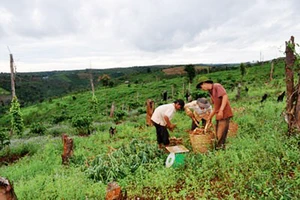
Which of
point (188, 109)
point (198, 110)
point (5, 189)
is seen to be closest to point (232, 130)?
point (198, 110)

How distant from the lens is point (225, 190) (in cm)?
436

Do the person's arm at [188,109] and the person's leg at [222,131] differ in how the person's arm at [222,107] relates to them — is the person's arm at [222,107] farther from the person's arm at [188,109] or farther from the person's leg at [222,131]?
the person's arm at [188,109]

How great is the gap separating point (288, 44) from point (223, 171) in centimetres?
319

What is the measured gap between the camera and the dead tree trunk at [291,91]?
5812 millimetres

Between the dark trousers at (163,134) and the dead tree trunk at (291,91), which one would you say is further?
the dark trousers at (163,134)

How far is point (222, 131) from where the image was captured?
5816mm

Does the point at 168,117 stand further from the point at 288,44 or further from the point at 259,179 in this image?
the point at 288,44

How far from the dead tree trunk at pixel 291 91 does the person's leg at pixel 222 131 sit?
4.35 feet

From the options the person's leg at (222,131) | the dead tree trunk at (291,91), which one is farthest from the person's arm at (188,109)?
the dead tree trunk at (291,91)

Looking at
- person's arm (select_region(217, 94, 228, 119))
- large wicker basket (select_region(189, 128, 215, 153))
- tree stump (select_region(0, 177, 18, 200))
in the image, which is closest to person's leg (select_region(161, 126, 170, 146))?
large wicker basket (select_region(189, 128, 215, 153))

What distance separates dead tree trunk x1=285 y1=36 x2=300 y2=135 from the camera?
581cm

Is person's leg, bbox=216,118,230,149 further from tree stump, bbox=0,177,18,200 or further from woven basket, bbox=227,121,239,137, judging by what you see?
tree stump, bbox=0,177,18,200

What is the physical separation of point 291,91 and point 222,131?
1.79m

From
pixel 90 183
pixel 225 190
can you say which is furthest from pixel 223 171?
pixel 90 183
